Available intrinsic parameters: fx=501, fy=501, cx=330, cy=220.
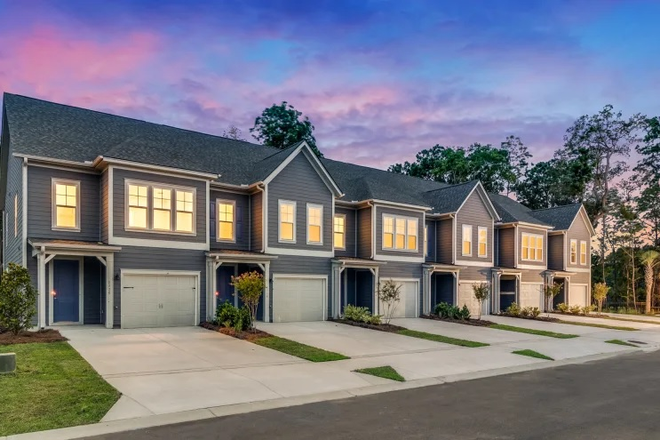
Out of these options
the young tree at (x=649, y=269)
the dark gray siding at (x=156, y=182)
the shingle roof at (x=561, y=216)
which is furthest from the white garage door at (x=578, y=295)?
the dark gray siding at (x=156, y=182)

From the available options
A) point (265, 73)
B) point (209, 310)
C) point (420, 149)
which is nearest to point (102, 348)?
point (209, 310)

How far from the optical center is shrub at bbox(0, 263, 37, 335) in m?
13.3

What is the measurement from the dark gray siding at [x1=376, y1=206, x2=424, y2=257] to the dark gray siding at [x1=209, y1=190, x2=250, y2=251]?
6.53 m

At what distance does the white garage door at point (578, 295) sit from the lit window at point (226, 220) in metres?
25.6

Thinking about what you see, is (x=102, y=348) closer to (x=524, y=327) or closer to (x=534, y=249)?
(x=524, y=327)

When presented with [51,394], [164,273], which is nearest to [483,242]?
[164,273]

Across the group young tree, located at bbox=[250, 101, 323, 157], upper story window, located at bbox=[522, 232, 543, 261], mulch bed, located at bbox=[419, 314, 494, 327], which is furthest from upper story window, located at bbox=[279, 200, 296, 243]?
young tree, located at bbox=[250, 101, 323, 157]

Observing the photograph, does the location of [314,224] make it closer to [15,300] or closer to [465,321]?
[465,321]

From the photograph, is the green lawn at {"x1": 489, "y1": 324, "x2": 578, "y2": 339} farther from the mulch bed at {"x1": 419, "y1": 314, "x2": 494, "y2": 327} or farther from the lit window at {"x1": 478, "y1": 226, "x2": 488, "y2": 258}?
the lit window at {"x1": 478, "y1": 226, "x2": 488, "y2": 258}

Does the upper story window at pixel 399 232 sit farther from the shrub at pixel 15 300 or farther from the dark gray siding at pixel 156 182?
the shrub at pixel 15 300

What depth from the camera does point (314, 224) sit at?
869 inches

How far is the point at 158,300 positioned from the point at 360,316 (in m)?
8.31

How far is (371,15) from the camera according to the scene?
16188mm

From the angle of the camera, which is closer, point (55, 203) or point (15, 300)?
point (15, 300)
